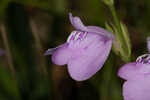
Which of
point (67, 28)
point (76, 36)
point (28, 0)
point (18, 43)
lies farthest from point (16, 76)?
point (76, 36)

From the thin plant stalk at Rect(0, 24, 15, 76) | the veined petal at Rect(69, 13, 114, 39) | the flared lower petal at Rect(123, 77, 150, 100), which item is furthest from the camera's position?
the thin plant stalk at Rect(0, 24, 15, 76)

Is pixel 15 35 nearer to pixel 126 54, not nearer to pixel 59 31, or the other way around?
pixel 59 31

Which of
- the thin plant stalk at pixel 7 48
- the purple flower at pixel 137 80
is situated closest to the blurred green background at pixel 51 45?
the thin plant stalk at pixel 7 48

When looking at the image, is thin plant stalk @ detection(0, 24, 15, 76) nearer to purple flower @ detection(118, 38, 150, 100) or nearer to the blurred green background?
the blurred green background

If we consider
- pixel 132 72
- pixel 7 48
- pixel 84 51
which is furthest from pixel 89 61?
pixel 7 48

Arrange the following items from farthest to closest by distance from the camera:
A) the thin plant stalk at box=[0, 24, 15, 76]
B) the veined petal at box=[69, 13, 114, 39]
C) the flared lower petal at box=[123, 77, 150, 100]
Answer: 1. the thin plant stalk at box=[0, 24, 15, 76]
2. the veined petal at box=[69, 13, 114, 39]
3. the flared lower petal at box=[123, 77, 150, 100]

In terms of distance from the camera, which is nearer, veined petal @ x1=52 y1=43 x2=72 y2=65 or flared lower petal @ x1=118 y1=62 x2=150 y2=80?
flared lower petal @ x1=118 y1=62 x2=150 y2=80

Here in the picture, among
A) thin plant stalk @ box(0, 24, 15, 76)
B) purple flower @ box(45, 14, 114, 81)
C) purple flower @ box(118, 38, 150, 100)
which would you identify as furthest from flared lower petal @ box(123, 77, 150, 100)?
thin plant stalk @ box(0, 24, 15, 76)

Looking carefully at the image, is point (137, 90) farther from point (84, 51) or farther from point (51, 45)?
point (51, 45)

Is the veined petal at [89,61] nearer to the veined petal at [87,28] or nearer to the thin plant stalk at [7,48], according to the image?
the veined petal at [87,28]
